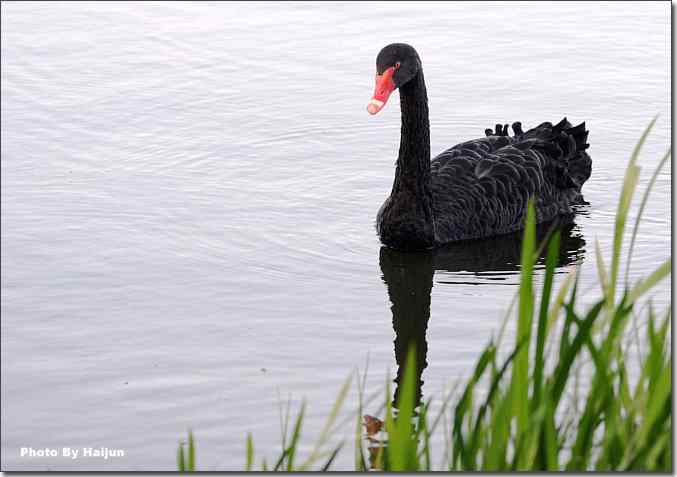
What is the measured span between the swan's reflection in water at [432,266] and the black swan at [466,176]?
0.27 ft

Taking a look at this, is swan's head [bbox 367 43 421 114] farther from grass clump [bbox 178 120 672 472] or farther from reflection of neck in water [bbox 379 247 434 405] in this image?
grass clump [bbox 178 120 672 472]

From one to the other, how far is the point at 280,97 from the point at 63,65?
1502 mm

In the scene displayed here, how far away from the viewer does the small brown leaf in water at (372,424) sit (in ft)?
12.4

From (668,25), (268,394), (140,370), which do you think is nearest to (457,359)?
(268,394)

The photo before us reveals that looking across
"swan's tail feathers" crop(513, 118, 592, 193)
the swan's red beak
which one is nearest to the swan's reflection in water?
"swan's tail feathers" crop(513, 118, 592, 193)

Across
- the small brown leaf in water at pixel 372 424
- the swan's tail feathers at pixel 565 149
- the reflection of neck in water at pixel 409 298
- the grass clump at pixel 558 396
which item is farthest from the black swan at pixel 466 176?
the grass clump at pixel 558 396

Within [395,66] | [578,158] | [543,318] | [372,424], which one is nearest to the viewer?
[543,318]

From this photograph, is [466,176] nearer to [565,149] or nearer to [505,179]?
[505,179]

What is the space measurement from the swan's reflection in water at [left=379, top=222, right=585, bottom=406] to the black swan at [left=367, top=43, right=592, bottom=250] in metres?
0.08

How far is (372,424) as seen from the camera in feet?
12.6

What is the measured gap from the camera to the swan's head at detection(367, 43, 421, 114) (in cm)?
553

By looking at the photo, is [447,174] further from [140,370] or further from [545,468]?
[545,468]

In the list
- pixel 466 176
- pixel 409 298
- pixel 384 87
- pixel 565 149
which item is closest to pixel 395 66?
pixel 384 87

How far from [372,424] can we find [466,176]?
2645 mm
